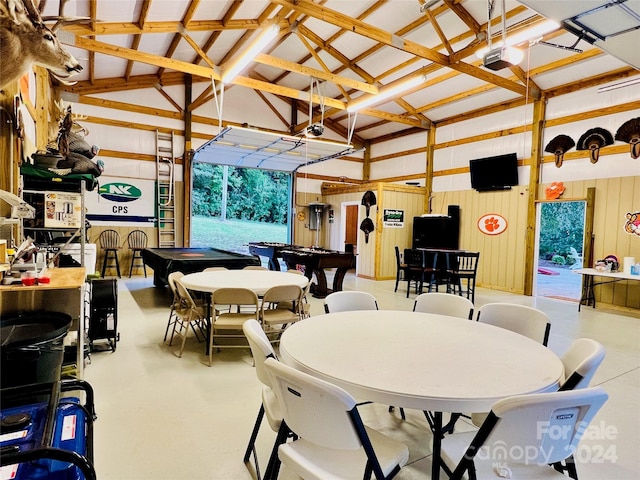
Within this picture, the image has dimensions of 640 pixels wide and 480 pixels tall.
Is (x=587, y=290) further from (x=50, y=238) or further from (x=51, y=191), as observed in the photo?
(x=50, y=238)

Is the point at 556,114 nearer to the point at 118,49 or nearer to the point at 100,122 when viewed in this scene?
the point at 118,49

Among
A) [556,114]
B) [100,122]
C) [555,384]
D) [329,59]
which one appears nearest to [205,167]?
[100,122]

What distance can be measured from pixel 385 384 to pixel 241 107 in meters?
10.8

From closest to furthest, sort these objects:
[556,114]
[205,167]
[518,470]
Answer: [518,470] → [556,114] → [205,167]

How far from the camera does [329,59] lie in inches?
355

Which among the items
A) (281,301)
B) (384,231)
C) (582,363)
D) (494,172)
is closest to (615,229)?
(494,172)

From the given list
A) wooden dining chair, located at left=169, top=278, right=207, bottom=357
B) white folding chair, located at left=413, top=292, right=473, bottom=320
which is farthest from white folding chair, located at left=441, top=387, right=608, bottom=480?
wooden dining chair, located at left=169, top=278, right=207, bottom=357

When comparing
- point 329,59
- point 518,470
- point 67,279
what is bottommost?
point 518,470

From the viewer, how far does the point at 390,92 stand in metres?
7.01

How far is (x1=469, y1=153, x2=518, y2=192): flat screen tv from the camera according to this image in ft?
27.3

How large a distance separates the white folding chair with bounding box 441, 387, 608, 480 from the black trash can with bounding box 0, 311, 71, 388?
2.26 meters

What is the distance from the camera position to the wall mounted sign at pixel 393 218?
31.5 feet

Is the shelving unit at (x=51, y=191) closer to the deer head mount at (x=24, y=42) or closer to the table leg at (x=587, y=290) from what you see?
the deer head mount at (x=24, y=42)

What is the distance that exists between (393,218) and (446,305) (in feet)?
23.0
